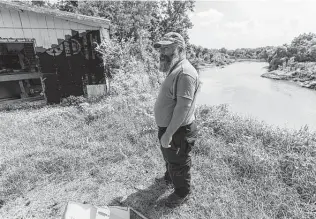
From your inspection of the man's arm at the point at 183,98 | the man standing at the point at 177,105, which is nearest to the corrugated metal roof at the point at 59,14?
the man standing at the point at 177,105

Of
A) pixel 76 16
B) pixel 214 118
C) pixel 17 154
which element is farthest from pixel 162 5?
pixel 17 154

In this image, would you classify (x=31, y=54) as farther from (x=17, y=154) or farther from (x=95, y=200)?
(x=95, y=200)

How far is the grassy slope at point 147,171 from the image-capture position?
198 centimetres

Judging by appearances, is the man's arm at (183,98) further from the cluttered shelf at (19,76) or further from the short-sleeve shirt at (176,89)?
the cluttered shelf at (19,76)

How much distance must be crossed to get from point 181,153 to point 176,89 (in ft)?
2.10

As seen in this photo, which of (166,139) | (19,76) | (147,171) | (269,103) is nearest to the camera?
(166,139)

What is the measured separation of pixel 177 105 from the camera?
1.50m

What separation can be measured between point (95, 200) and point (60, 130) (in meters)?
2.29

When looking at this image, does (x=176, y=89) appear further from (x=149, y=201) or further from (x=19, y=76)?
(x=19, y=76)

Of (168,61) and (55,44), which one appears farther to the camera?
(55,44)

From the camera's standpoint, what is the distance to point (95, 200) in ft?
7.01

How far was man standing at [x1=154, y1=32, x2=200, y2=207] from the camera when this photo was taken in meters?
1.47

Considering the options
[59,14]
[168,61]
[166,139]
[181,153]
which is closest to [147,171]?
[181,153]

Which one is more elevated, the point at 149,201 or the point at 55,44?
the point at 55,44
